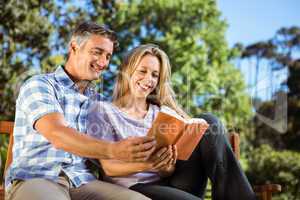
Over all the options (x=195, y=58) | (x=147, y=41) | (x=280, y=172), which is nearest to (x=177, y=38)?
(x=195, y=58)

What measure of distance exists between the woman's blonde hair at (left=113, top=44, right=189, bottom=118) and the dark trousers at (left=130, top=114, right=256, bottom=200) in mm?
212

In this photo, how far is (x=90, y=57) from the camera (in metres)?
1.66

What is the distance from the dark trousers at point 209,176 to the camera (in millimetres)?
1577

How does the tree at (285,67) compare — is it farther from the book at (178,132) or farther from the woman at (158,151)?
the book at (178,132)

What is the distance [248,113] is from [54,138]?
33.2 ft

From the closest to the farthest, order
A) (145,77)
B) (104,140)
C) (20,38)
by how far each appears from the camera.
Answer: (104,140) < (145,77) < (20,38)

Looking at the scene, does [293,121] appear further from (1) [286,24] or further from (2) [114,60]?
(2) [114,60]

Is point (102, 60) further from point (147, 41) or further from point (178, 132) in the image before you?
point (147, 41)

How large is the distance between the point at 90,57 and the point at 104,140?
0.30 meters

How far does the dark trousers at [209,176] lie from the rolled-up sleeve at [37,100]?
1.36 ft

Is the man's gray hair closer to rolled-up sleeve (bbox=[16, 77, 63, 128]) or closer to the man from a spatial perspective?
the man

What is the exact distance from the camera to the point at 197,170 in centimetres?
167

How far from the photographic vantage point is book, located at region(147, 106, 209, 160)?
1.39 meters

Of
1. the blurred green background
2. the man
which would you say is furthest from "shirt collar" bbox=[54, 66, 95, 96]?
the blurred green background
